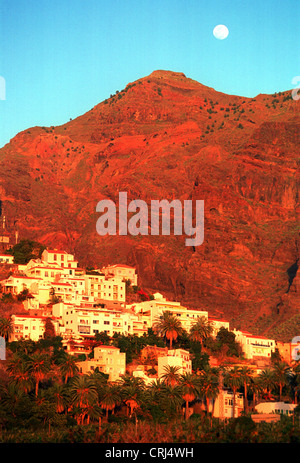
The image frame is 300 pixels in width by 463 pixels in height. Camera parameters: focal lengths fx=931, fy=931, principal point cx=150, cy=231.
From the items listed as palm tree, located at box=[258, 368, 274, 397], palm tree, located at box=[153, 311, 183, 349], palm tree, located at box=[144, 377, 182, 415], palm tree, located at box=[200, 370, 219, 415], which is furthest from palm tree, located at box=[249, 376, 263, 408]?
palm tree, located at box=[153, 311, 183, 349]

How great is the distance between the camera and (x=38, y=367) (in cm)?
11206

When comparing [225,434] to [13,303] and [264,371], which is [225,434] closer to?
[264,371]

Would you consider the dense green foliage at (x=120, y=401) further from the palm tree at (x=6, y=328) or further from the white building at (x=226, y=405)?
the palm tree at (x=6, y=328)

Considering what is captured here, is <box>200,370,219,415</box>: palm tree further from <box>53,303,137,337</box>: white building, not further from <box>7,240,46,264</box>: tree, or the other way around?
<box>7,240,46,264</box>: tree

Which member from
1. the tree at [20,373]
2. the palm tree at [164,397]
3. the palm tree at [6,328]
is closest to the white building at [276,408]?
the palm tree at [164,397]

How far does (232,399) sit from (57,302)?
33804 millimetres

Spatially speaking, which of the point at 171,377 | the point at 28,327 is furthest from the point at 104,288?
the point at 171,377

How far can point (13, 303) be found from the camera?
138625 millimetres

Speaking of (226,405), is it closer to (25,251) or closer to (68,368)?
(68,368)

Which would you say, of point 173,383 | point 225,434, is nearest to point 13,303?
point 173,383

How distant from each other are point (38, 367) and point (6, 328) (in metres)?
16.0

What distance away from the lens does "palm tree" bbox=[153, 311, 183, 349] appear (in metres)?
138

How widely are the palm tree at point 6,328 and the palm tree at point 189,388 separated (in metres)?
25.7

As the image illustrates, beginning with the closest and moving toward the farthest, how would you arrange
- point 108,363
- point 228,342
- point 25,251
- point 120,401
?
1. point 120,401
2. point 108,363
3. point 228,342
4. point 25,251
